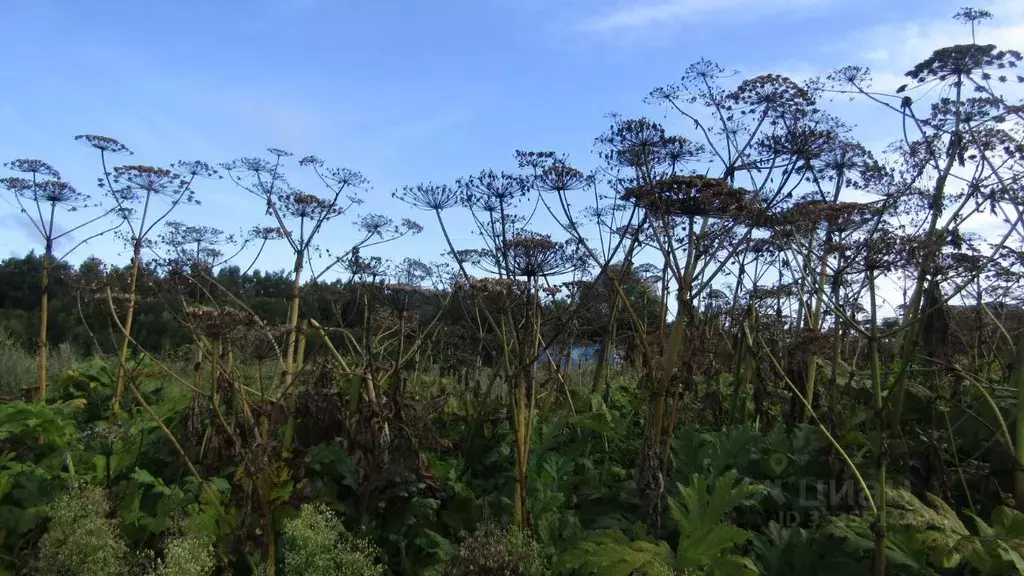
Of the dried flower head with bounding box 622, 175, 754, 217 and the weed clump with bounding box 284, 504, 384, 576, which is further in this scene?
the dried flower head with bounding box 622, 175, 754, 217

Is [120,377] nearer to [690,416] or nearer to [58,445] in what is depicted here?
[58,445]

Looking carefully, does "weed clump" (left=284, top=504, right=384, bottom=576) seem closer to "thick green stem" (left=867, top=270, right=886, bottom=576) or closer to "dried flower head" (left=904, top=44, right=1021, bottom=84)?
"thick green stem" (left=867, top=270, right=886, bottom=576)

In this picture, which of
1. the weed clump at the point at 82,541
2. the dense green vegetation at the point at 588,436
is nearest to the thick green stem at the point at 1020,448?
the dense green vegetation at the point at 588,436

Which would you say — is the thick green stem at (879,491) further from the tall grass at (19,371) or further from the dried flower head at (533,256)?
the tall grass at (19,371)

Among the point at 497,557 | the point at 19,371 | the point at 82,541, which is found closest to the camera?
the point at 497,557

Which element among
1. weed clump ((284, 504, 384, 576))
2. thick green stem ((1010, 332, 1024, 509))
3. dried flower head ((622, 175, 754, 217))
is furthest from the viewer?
dried flower head ((622, 175, 754, 217))

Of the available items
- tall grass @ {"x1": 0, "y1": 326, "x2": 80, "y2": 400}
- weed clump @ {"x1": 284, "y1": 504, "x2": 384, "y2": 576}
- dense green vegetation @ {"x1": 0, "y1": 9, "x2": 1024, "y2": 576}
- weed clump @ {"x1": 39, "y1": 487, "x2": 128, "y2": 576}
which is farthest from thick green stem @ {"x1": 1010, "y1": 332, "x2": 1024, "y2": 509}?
tall grass @ {"x1": 0, "y1": 326, "x2": 80, "y2": 400}

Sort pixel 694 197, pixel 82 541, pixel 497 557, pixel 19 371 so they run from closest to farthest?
1. pixel 497 557
2. pixel 82 541
3. pixel 694 197
4. pixel 19 371

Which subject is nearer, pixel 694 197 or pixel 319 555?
pixel 319 555

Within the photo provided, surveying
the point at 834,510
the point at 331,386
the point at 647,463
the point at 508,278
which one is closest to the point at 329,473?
the point at 331,386

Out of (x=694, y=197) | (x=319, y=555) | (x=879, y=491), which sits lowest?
(x=319, y=555)

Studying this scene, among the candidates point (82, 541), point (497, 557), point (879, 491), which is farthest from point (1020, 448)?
point (82, 541)

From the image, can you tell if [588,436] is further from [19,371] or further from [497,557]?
[19,371]

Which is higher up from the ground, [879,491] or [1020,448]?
[1020,448]
